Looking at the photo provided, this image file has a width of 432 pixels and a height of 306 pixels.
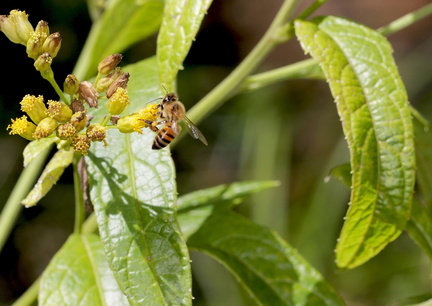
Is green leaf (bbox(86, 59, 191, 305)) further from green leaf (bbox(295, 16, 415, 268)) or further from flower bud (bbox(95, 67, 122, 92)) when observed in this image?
green leaf (bbox(295, 16, 415, 268))

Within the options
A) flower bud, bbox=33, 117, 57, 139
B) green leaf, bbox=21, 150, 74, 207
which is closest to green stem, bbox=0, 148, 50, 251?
green leaf, bbox=21, 150, 74, 207

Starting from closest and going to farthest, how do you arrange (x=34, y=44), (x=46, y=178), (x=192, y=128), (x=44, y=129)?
(x=44, y=129), (x=34, y=44), (x=46, y=178), (x=192, y=128)

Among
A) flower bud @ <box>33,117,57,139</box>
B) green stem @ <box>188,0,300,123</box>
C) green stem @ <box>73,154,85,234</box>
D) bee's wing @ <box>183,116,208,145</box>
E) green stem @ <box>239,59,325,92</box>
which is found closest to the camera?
flower bud @ <box>33,117,57,139</box>

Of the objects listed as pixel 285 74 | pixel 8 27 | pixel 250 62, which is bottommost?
pixel 285 74

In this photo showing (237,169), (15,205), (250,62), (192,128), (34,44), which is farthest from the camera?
(237,169)

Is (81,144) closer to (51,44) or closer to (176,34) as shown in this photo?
(51,44)

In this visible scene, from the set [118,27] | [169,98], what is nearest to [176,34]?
[169,98]

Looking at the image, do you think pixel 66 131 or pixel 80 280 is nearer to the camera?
pixel 66 131

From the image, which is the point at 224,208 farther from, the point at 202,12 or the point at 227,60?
the point at 227,60
